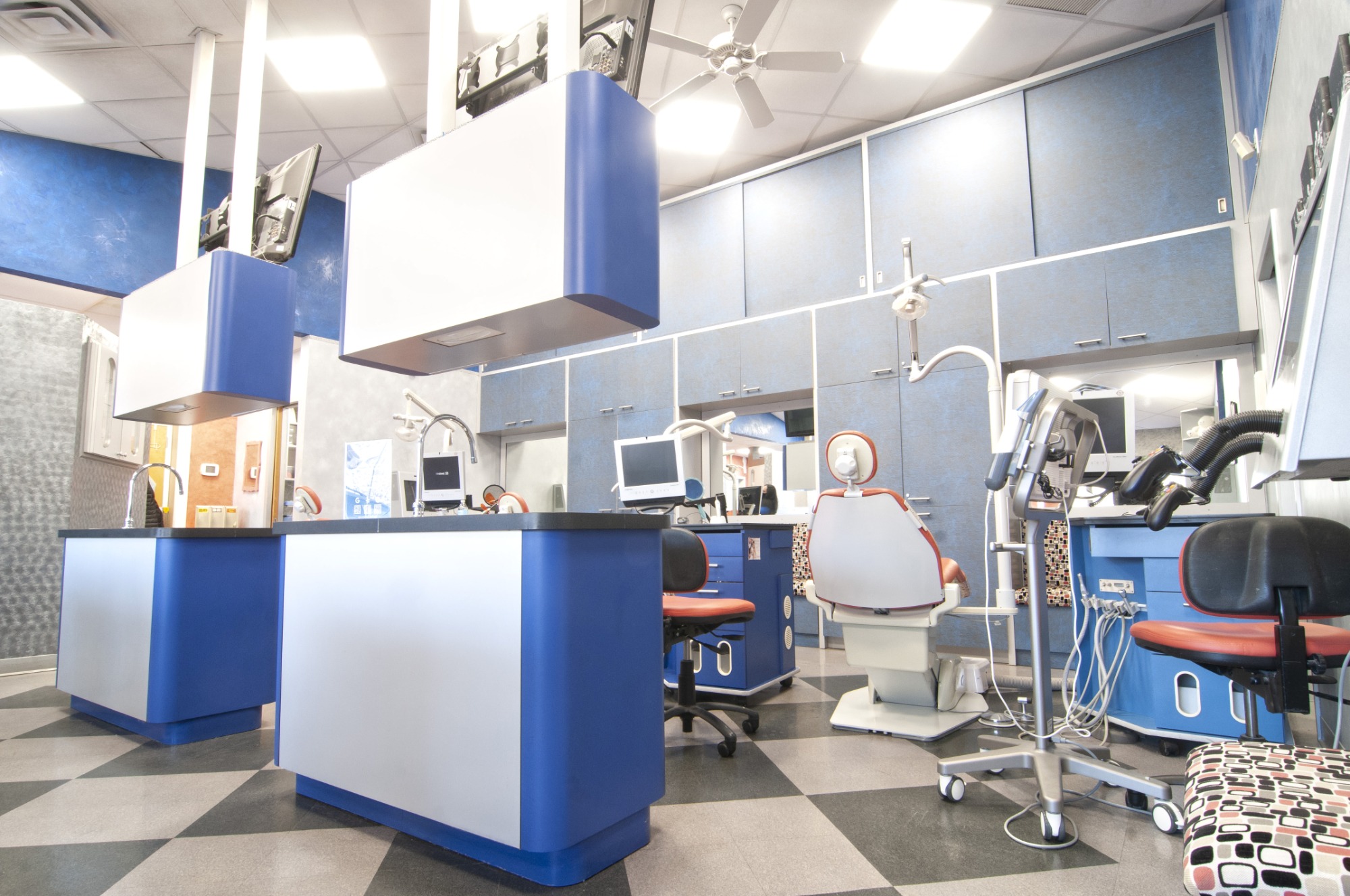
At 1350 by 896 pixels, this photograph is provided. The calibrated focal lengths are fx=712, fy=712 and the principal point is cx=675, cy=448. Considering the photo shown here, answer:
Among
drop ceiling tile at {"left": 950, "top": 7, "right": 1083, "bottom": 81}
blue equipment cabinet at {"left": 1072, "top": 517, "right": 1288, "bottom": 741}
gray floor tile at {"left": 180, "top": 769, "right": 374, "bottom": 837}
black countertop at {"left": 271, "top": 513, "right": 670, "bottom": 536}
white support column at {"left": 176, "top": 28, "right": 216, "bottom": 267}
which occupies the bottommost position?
gray floor tile at {"left": 180, "top": 769, "right": 374, "bottom": 837}

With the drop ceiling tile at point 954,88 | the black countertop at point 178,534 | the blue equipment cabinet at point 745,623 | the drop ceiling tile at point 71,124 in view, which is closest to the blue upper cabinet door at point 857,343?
the drop ceiling tile at point 954,88

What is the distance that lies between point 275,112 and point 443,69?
13.6 feet

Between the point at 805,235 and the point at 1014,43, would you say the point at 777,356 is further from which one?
the point at 1014,43

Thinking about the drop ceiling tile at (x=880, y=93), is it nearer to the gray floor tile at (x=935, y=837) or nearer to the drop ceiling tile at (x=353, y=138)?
the drop ceiling tile at (x=353, y=138)

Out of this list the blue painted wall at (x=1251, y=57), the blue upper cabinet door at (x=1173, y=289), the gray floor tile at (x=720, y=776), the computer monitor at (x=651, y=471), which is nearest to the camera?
the gray floor tile at (x=720, y=776)

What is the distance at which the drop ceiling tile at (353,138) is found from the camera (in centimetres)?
538

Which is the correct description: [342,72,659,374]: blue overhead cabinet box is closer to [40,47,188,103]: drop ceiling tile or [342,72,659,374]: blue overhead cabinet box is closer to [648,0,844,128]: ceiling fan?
[648,0,844,128]: ceiling fan

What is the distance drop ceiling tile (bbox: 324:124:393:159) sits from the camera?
212 inches

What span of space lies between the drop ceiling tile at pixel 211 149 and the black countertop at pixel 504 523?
4905 millimetres

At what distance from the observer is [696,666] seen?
124 inches

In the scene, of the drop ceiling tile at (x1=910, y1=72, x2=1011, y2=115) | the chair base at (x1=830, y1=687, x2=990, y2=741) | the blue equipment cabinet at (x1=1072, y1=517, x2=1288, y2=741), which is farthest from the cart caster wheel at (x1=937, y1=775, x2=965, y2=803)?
the drop ceiling tile at (x1=910, y1=72, x2=1011, y2=115)

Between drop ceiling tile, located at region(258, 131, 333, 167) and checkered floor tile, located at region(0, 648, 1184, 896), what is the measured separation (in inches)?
178

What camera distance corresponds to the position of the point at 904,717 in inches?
104

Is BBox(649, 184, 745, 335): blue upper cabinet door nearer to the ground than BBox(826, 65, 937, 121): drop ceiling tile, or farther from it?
nearer to the ground
